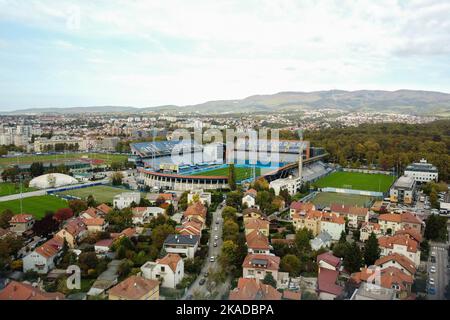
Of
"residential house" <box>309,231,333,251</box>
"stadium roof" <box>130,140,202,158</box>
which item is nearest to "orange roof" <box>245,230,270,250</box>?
"residential house" <box>309,231,333,251</box>

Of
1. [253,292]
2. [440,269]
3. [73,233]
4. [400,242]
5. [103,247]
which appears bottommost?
[440,269]

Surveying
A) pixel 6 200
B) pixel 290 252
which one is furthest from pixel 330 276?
pixel 6 200

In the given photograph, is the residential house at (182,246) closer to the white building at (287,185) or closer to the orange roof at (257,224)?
the orange roof at (257,224)

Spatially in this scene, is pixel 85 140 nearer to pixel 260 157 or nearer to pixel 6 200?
pixel 260 157

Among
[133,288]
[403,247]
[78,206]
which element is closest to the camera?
[133,288]

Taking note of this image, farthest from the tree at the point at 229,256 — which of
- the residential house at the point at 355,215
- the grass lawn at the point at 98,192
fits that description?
the grass lawn at the point at 98,192

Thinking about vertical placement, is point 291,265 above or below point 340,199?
above

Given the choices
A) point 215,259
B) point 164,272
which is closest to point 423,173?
point 215,259

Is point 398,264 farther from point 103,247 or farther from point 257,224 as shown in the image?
point 103,247
